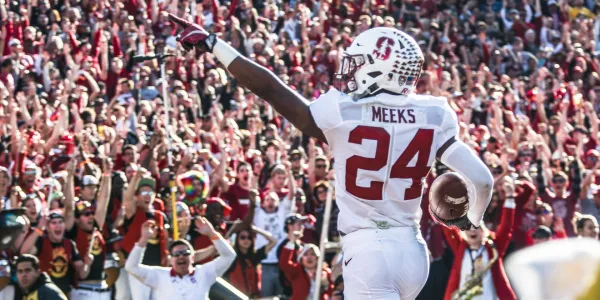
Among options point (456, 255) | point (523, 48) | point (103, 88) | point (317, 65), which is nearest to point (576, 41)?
point (523, 48)

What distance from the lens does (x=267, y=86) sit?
4117mm

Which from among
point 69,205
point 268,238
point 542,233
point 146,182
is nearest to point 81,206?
point 69,205

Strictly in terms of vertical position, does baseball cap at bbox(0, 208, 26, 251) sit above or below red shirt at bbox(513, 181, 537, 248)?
above

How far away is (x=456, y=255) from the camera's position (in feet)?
28.7

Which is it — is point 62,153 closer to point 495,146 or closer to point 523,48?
point 495,146

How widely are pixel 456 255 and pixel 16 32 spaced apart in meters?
7.69

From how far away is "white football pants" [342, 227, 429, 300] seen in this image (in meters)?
4.02

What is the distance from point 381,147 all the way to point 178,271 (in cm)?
414

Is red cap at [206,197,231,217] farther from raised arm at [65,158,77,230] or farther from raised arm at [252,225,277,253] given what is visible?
raised arm at [65,158,77,230]

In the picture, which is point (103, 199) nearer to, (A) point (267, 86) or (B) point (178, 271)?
(B) point (178, 271)

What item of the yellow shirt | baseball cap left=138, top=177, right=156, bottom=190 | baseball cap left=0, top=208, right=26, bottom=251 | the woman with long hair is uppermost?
the yellow shirt

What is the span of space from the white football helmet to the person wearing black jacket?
3.94 metres

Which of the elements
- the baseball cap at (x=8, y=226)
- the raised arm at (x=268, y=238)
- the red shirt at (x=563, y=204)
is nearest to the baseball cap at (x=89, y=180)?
the raised arm at (x=268, y=238)

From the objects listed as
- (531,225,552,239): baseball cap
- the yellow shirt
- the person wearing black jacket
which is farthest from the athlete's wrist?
the yellow shirt
